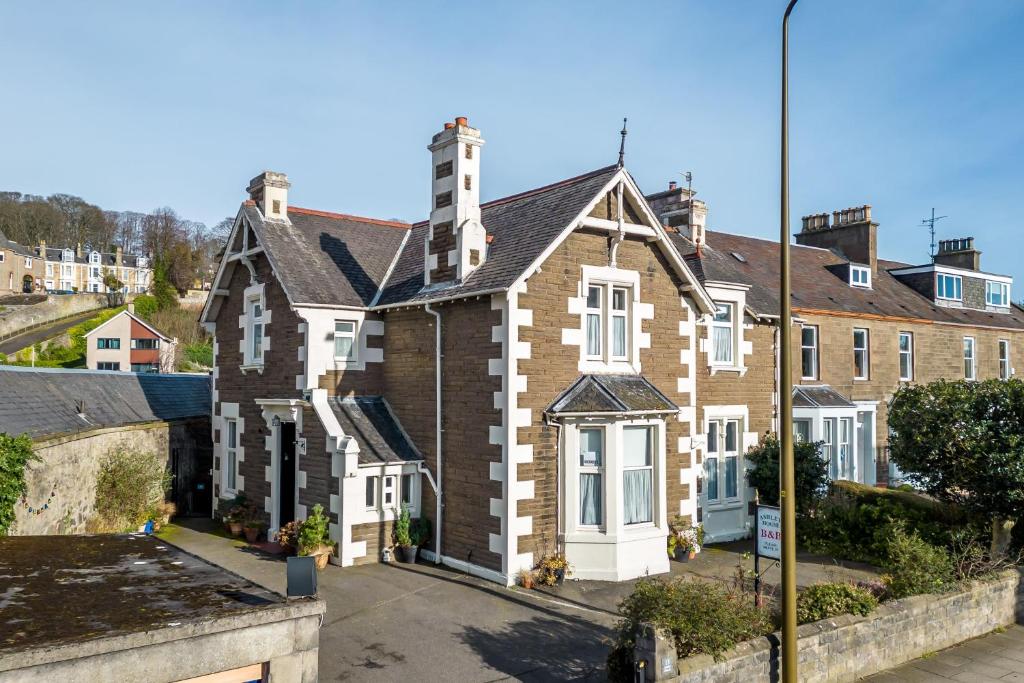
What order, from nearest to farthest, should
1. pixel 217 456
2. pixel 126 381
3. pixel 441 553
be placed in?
pixel 441 553 < pixel 217 456 < pixel 126 381

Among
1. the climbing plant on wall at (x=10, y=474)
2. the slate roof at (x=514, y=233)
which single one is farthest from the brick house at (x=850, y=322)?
the climbing plant on wall at (x=10, y=474)

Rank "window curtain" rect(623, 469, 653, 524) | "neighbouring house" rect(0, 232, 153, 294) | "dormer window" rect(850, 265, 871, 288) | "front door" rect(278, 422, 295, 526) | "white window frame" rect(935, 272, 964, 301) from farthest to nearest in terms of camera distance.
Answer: "neighbouring house" rect(0, 232, 153, 294), "white window frame" rect(935, 272, 964, 301), "dormer window" rect(850, 265, 871, 288), "front door" rect(278, 422, 295, 526), "window curtain" rect(623, 469, 653, 524)

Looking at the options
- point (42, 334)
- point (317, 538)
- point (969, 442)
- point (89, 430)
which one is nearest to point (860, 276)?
point (969, 442)

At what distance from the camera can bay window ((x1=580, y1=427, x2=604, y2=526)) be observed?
1498cm

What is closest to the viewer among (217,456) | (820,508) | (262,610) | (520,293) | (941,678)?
(262,610)

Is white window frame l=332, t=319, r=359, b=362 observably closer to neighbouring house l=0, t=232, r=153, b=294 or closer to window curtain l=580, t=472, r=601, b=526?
window curtain l=580, t=472, r=601, b=526

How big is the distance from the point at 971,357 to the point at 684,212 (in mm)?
15368

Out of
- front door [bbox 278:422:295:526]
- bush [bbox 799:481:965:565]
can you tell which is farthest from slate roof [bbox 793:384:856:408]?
front door [bbox 278:422:295:526]

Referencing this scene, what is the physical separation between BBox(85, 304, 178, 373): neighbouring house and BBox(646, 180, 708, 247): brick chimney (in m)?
43.1

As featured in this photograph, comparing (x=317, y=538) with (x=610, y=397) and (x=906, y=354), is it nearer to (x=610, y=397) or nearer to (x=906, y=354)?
(x=610, y=397)

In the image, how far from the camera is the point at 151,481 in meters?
19.1

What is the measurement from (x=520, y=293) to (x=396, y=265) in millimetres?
5855

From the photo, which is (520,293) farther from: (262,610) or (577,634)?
(262,610)

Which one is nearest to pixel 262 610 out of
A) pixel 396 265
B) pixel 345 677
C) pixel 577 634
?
pixel 345 677
